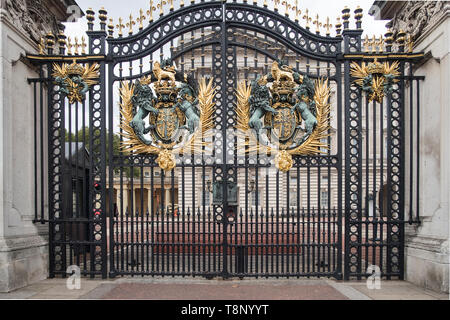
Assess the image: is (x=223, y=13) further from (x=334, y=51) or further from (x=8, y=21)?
(x=8, y=21)

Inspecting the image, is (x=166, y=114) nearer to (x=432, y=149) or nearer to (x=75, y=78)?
(x=75, y=78)

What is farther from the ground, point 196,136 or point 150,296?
point 196,136

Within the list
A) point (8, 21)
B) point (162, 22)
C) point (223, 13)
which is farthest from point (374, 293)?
point (8, 21)

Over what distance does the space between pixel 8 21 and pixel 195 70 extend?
11.9 feet

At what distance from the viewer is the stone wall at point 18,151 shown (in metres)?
6.22

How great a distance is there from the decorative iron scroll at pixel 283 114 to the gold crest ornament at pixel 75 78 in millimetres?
3131

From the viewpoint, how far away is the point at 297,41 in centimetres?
711

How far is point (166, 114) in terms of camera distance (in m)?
7.09

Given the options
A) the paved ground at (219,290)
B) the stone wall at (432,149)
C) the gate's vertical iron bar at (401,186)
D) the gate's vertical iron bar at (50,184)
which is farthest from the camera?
the gate's vertical iron bar at (50,184)

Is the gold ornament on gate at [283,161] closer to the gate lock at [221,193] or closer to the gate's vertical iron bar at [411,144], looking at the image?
the gate lock at [221,193]

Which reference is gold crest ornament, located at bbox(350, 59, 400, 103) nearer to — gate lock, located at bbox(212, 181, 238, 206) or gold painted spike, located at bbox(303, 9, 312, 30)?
gold painted spike, located at bbox(303, 9, 312, 30)

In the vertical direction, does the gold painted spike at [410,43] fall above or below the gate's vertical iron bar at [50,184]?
above

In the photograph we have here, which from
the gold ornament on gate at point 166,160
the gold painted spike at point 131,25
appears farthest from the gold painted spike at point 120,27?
the gold ornament on gate at point 166,160

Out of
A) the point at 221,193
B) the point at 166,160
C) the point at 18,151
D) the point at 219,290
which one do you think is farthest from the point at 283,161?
the point at 18,151
